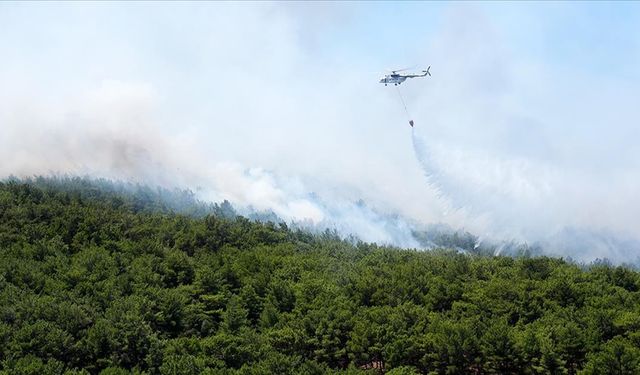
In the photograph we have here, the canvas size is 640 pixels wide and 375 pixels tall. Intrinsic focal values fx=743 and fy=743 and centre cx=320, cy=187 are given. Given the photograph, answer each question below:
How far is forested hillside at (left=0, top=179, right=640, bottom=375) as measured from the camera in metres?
78.0

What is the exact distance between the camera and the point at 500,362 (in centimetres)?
7938

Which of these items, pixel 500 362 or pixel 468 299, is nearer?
pixel 500 362

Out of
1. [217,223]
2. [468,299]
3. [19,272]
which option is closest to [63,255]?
[19,272]

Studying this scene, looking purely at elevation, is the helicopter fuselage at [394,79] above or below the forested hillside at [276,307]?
above

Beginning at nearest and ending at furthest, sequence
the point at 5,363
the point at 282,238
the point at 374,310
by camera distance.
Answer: the point at 5,363 < the point at 374,310 < the point at 282,238

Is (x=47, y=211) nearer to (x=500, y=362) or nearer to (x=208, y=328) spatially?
(x=208, y=328)

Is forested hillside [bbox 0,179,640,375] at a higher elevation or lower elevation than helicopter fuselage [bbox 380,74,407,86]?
lower

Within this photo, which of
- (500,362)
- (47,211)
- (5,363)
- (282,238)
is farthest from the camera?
(282,238)

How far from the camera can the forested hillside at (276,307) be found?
7800 cm

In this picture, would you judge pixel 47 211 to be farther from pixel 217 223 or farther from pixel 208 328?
pixel 208 328

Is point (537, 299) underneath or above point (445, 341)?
above

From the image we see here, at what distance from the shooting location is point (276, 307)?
105 m

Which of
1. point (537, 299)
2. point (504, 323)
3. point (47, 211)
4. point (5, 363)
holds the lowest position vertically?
point (5, 363)

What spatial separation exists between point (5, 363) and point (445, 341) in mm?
44588
